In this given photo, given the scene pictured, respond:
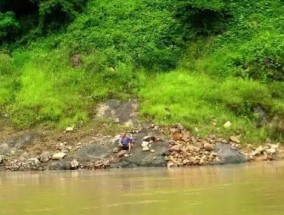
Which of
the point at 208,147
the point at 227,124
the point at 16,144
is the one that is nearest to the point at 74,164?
the point at 16,144

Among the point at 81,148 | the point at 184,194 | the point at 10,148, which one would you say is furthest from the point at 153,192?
the point at 10,148

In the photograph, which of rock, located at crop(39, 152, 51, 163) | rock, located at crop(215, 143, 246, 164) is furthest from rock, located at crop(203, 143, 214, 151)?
rock, located at crop(39, 152, 51, 163)

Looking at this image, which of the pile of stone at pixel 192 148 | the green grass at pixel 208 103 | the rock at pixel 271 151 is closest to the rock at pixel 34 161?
the green grass at pixel 208 103

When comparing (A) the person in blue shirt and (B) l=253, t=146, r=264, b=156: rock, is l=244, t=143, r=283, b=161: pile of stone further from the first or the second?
(A) the person in blue shirt

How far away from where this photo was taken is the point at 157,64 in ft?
105

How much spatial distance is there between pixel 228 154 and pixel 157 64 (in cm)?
926

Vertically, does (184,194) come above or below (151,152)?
above

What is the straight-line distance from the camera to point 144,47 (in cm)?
3272

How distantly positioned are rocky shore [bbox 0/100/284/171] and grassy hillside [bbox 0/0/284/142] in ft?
2.76

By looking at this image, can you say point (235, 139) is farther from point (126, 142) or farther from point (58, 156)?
point (58, 156)

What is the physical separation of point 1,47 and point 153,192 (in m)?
23.2

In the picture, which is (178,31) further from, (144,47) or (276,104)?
(276,104)

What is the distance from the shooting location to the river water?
12.5 metres

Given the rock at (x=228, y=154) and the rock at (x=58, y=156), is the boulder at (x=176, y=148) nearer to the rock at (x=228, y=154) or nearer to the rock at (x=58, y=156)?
the rock at (x=228, y=154)
